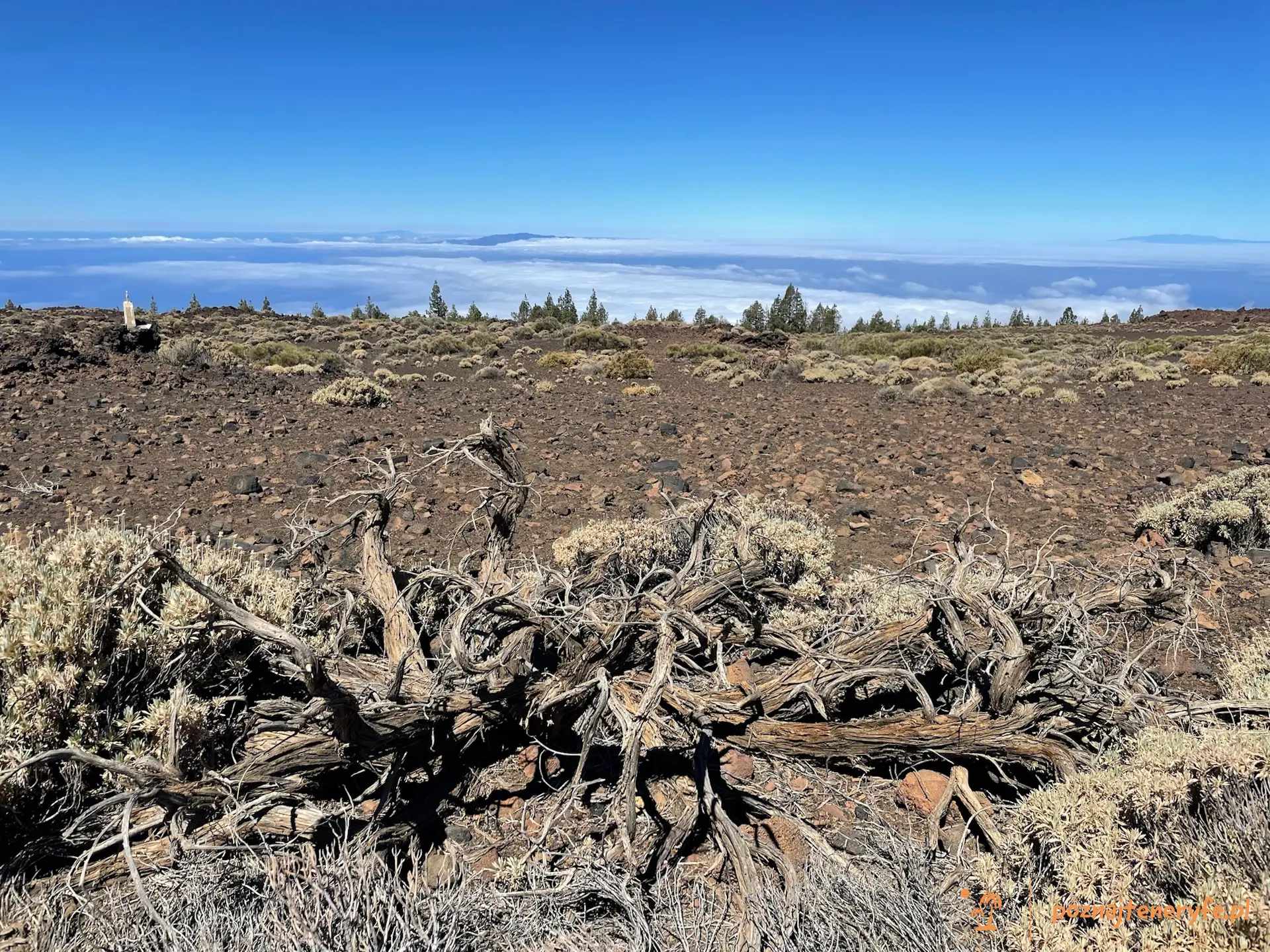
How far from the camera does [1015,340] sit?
91.3ft

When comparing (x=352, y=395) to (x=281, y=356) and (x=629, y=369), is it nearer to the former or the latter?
(x=629, y=369)

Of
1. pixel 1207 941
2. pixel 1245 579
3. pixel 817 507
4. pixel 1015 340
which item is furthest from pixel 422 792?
pixel 1015 340

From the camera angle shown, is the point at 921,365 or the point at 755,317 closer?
the point at 921,365

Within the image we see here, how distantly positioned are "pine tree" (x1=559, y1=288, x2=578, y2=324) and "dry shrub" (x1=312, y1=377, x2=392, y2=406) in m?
21.4

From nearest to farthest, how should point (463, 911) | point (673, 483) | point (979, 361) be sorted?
point (463, 911) → point (673, 483) → point (979, 361)

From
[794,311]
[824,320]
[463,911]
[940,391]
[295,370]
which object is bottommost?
[295,370]

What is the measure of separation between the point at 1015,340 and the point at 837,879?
29.6 m

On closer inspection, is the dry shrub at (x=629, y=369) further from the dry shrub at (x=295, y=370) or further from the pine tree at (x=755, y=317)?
the pine tree at (x=755, y=317)

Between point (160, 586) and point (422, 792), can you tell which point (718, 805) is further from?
point (160, 586)

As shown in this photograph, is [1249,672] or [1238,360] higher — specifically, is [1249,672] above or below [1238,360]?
below

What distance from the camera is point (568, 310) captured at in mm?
35469

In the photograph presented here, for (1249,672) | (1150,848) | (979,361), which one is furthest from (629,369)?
(1150,848)

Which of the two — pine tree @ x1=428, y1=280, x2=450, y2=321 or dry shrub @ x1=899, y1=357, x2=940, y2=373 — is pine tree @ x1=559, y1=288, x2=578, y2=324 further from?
dry shrub @ x1=899, y1=357, x2=940, y2=373

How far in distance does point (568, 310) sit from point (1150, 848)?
114 ft
